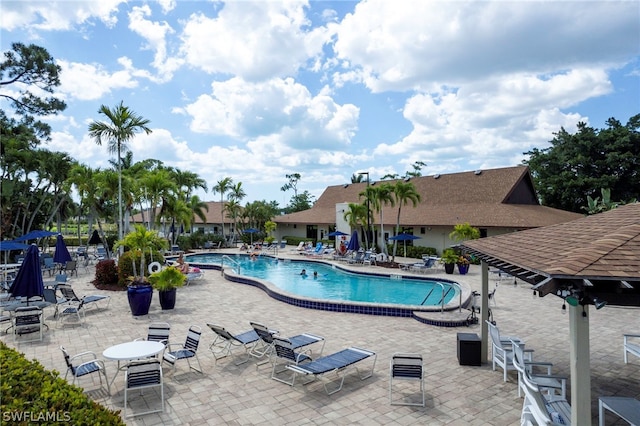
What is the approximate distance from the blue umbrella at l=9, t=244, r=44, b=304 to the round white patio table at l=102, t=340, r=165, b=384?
5483mm

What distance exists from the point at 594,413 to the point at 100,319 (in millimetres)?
12185

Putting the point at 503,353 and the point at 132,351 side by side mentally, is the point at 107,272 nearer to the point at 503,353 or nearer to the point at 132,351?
the point at 132,351

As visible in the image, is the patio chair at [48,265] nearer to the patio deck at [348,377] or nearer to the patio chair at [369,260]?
the patio deck at [348,377]

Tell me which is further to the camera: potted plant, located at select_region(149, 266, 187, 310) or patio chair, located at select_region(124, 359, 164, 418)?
potted plant, located at select_region(149, 266, 187, 310)

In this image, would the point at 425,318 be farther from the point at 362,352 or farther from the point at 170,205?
the point at 170,205

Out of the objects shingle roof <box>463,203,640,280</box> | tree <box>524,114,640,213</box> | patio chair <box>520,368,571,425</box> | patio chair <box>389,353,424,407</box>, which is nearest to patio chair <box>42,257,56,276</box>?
patio chair <box>389,353,424,407</box>

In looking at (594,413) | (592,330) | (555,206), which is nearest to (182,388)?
(594,413)

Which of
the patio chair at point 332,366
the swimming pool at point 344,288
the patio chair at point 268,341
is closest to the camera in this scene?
the patio chair at point 332,366

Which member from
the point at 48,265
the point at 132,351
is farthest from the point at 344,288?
the point at 48,265

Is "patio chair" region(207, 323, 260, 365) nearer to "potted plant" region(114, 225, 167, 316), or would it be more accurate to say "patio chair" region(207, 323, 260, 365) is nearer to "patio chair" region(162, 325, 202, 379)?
"patio chair" region(162, 325, 202, 379)

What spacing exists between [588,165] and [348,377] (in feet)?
114

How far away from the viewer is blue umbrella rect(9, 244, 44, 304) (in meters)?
10.4

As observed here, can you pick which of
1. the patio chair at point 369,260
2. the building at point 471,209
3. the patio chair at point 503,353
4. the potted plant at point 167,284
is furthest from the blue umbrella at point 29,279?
the building at point 471,209

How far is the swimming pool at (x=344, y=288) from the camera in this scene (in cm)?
1284
